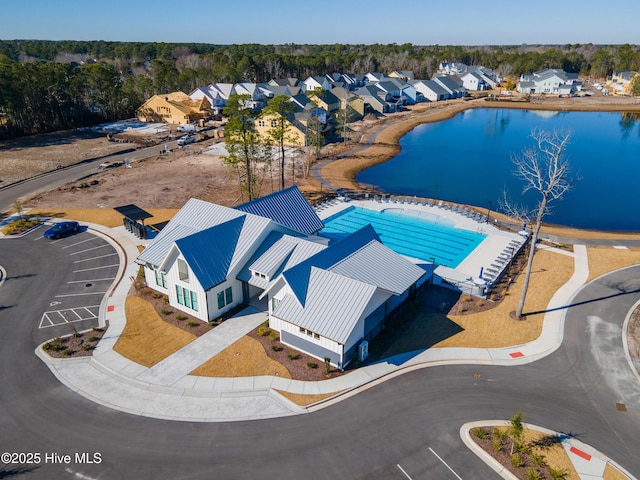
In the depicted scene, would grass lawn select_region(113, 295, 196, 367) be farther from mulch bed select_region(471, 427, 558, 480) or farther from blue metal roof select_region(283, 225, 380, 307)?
mulch bed select_region(471, 427, 558, 480)

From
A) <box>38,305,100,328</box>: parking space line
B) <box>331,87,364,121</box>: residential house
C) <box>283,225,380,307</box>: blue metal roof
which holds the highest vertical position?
<box>331,87,364,121</box>: residential house

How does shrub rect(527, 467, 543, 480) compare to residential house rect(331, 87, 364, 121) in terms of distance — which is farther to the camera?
residential house rect(331, 87, 364, 121)

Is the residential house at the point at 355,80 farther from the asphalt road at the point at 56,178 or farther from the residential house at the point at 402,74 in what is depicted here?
the asphalt road at the point at 56,178

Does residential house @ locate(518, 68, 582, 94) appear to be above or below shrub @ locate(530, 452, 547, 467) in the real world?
above

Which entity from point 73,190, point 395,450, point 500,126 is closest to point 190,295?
point 395,450

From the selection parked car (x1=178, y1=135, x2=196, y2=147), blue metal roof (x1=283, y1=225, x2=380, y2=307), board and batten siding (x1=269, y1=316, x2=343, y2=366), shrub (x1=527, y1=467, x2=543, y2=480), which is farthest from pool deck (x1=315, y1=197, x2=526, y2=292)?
parked car (x1=178, y1=135, x2=196, y2=147)

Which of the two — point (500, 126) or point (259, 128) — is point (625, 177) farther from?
point (259, 128)

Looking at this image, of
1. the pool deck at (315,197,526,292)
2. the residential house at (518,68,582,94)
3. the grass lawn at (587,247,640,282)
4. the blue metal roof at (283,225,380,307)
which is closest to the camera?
the blue metal roof at (283,225,380,307)
